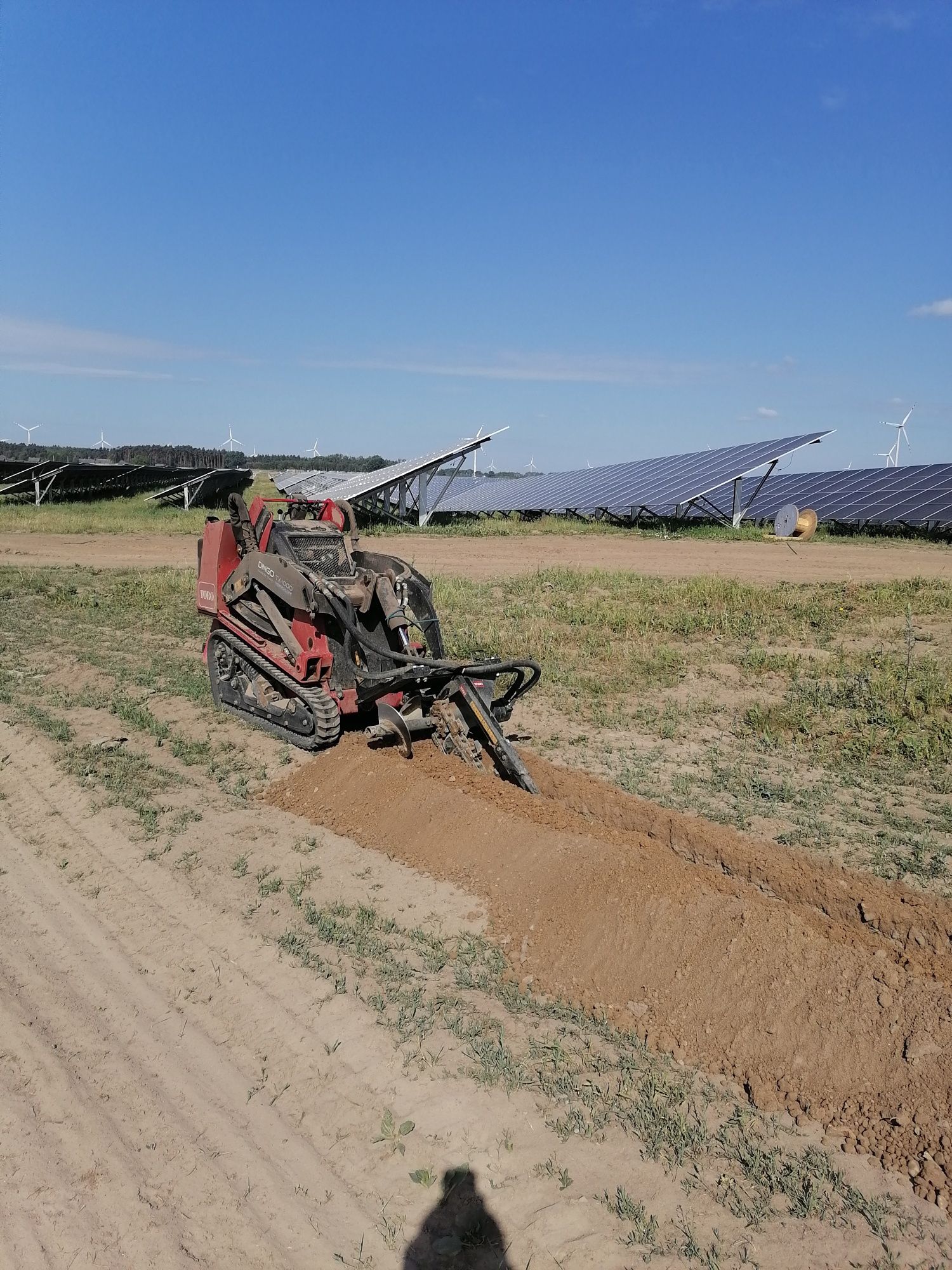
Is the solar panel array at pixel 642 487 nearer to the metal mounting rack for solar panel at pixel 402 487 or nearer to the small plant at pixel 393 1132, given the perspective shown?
the metal mounting rack for solar panel at pixel 402 487

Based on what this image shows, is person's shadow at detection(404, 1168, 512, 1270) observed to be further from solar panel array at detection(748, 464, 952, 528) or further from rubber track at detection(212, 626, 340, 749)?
solar panel array at detection(748, 464, 952, 528)

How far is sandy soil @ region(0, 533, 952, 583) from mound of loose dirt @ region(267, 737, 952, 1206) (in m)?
14.0

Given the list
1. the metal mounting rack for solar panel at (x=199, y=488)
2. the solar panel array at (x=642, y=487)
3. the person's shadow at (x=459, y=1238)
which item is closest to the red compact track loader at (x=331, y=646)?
the person's shadow at (x=459, y=1238)

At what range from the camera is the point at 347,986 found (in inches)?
183

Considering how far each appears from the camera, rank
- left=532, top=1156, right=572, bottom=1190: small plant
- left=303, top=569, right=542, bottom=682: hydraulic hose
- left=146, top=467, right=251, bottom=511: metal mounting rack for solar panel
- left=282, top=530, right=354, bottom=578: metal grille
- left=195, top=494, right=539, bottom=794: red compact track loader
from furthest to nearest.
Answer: left=146, top=467, right=251, bottom=511: metal mounting rack for solar panel → left=282, top=530, right=354, bottom=578: metal grille → left=195, top=494, right=539, bottom=794: red compact track loader → left=303, top=569, right=542, bottom=682: hydraulic hose → left=532, top=1156, right=572, bottom=1190: small plant

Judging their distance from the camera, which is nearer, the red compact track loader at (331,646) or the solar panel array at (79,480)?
the red compact track loader at (331,646)

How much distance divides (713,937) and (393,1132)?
1945 millimetres

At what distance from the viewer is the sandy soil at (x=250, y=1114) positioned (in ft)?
10.3

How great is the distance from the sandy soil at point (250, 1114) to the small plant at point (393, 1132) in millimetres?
31

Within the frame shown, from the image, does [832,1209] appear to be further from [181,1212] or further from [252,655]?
[252,655]

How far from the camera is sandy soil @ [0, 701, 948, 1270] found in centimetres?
315

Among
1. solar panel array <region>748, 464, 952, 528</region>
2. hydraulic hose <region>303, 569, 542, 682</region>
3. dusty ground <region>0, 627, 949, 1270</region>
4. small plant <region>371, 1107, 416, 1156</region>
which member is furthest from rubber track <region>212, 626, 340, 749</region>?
solar panel array <region>748, 464, 952, 528</region>

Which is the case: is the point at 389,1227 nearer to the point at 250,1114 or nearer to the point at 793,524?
the point at 250,1114

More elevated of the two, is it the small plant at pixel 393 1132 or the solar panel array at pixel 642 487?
the solar panel array at pixel 642 487
